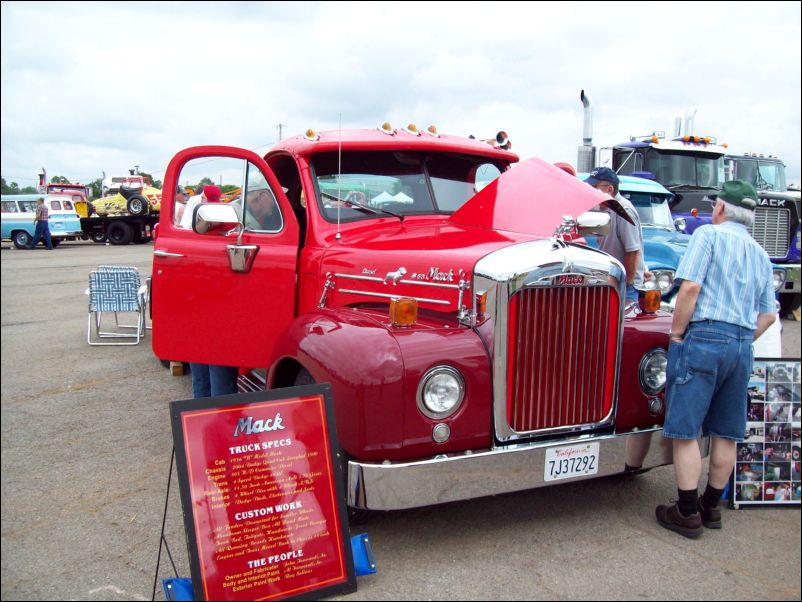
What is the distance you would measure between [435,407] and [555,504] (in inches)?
49.8

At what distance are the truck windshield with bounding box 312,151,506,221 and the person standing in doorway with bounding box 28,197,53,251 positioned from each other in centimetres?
2293

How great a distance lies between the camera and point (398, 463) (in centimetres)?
311

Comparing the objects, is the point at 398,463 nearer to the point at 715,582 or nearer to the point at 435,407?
the point at 435,407

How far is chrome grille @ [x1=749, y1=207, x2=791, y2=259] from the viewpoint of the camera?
1052 cm

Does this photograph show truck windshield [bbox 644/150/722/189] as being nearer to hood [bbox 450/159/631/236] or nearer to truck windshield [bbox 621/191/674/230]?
truck windshield [bbox 621/191/674/230]

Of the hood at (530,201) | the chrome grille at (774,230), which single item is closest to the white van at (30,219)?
the chrome grille at (774,230)

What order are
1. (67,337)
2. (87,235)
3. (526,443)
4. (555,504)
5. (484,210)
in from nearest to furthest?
(526,443) < (555,504) < (484,210) < (67,337) < (87,235)

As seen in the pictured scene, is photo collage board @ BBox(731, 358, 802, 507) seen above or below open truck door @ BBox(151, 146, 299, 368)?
below

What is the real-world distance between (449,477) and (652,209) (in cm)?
774

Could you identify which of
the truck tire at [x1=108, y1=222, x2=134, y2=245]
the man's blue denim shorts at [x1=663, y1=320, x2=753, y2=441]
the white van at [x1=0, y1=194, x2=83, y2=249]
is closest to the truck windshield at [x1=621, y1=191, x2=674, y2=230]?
the man's blue denim shorts at [x1=663, y1=320, x2=753, y2=441]

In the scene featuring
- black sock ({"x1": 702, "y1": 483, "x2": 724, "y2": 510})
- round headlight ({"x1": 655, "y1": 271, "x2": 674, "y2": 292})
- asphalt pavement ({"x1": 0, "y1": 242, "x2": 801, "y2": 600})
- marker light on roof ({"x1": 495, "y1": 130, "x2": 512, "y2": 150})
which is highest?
marker light on roof ({"x1": 495, "y1": 130, "x2": 512, "y2": 150})

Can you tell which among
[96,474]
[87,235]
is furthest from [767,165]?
[87,235]

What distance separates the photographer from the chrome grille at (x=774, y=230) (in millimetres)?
10516

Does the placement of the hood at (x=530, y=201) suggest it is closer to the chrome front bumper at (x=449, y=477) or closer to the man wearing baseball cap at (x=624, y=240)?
the man wearing baseball cap at (x=624, y=240)
